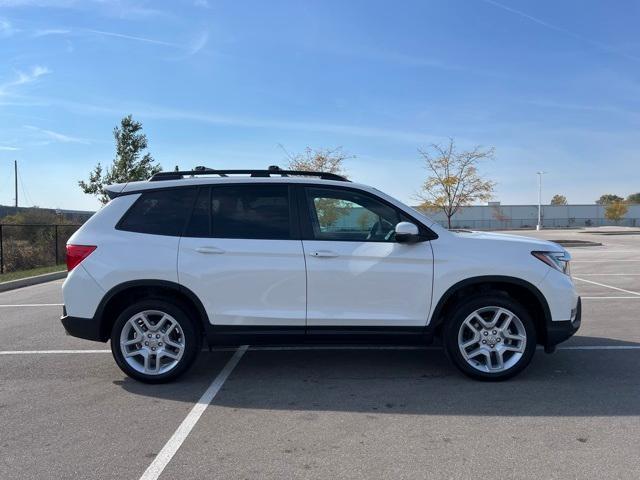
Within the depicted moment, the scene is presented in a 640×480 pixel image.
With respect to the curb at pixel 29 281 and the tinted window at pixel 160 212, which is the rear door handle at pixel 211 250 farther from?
the curb at pixel 29 281

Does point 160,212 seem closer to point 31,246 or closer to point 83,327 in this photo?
point 83,327

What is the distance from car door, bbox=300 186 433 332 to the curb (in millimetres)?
10517

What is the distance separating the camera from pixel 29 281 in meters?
13.5

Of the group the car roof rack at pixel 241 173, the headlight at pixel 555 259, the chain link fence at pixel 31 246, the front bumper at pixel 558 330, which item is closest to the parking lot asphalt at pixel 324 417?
the front bumper at pixel 558 330

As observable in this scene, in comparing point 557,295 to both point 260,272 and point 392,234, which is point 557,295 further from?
point 260,272

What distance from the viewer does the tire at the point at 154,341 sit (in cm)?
486

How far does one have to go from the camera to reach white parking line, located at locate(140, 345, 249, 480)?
3.34 metres

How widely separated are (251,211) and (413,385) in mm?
2219

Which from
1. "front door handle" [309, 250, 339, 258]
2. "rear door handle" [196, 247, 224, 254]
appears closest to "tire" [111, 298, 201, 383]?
"rear door handle" [196, 247, 224, 254]

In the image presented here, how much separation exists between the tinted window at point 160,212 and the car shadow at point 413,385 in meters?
1.48

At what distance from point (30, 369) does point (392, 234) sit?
405 centimetres

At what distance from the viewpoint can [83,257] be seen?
16.0 feet

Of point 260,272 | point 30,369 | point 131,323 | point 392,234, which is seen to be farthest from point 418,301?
point 30,369

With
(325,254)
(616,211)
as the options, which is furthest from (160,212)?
(616,211)
